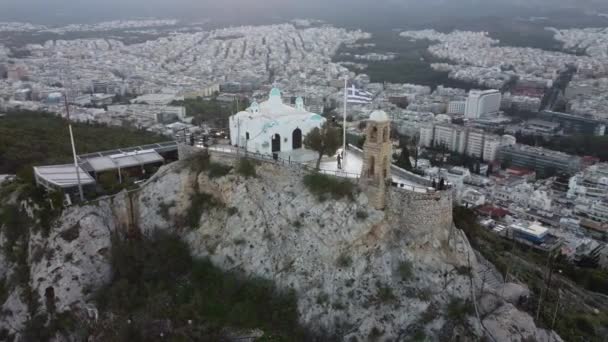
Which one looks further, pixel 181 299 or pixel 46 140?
pixel 46 140

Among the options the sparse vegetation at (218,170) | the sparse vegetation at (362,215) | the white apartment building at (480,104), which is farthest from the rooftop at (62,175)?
the white apartment building at (480,104)

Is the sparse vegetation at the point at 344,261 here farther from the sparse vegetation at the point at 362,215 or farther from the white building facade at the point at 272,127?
the white building facade at the point at 272,127

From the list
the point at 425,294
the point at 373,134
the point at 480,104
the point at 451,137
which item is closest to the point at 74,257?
the point at 373,134

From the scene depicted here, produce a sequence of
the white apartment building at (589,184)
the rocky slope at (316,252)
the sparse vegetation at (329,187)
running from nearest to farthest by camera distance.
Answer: the rocky slope at (316,252)
the sparse vegetation at (329,187)
the white apartment building at (589,184)

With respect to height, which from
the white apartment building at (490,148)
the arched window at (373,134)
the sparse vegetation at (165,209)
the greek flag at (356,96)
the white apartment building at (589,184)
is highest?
the greek flag at (356,96)

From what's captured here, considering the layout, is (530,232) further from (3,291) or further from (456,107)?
(456,107)

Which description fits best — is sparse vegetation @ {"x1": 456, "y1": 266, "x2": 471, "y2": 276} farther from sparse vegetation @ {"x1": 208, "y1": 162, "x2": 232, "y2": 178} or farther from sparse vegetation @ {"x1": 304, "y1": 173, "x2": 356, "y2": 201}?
sparse vegetation @ {"x1": 208, "y1": 162, "x2": 232, "y2": 178}

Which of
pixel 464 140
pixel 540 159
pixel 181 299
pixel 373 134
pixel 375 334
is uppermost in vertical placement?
pixel 373 134
